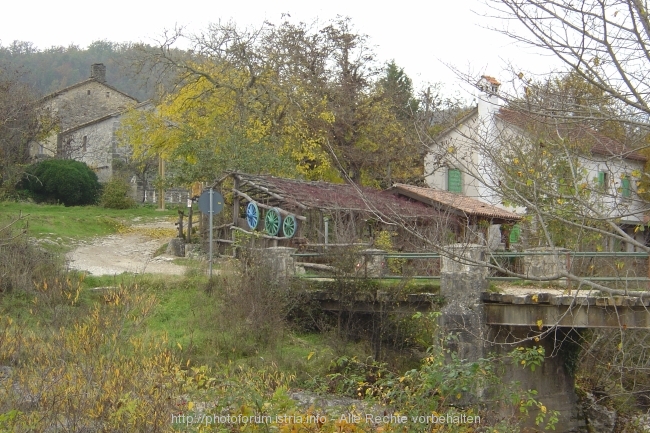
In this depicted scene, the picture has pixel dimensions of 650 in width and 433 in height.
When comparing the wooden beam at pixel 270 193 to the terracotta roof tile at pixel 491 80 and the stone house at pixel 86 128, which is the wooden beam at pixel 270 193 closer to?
the terracotta roof tile at pixel 491 80

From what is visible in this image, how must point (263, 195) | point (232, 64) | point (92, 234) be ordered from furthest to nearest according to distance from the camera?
point (232, 64) < point (92, 234) < point (263, 195)

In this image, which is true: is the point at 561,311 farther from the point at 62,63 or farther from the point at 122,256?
the point at 62,63

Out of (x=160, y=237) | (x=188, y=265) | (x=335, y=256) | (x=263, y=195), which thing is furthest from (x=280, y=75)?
(x=335, y=256)

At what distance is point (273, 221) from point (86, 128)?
26.2m

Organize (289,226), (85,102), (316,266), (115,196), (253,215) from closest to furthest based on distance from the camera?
(316,266), (289,226), (253,215), (115,196), (85,102)

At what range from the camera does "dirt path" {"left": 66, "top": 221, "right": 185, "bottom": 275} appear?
20.2 meters

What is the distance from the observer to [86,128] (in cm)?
4291

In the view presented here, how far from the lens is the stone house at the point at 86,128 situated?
41.9 metres

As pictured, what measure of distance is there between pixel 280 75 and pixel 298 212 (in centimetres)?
1252

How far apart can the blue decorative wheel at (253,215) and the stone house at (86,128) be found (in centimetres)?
2123

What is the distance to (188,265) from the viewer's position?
800 inches

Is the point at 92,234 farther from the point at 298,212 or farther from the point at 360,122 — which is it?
the point at 360,122

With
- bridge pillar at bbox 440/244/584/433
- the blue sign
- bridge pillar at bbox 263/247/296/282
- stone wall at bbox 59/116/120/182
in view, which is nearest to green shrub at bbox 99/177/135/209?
stone wall at bbox 59/116/120/182

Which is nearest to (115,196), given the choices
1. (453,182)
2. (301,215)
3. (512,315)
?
(453,182)
